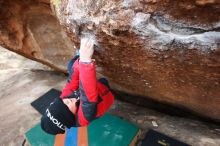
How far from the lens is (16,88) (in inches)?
148

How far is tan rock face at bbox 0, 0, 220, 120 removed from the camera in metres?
1.43

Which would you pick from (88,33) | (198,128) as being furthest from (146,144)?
(88,33)

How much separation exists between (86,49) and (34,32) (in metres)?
1.30

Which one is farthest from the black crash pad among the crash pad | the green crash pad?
the green crash pad

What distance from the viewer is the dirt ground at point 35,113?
7.79 ft

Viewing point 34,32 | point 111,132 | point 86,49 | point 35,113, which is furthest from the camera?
point 35,113

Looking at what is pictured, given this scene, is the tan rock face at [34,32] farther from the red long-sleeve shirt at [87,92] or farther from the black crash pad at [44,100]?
the red long-sleeve shirt at [87,92]

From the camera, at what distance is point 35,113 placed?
3.15 m

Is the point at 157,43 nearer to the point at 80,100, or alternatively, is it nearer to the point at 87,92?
the point at 87,92

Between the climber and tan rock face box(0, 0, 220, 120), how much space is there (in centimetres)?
14

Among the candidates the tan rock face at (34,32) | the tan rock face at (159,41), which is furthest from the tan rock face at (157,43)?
the tan rock face at (34,32)

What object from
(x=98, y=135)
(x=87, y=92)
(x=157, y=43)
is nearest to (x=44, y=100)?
(x=98, y=135)

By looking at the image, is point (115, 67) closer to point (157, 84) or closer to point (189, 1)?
point (157, 84)

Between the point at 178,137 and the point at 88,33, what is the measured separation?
117 centimetres
